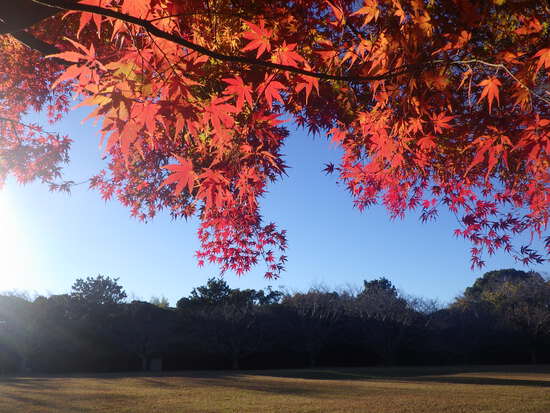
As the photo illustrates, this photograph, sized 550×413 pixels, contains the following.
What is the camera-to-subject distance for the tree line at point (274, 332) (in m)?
30.1

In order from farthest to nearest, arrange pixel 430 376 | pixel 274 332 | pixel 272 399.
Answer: pixel 274 332 < pixel 430 376 < pixel 272 399

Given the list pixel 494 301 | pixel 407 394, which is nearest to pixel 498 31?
pixel 407 394

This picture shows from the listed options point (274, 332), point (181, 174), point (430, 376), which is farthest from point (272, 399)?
point (274, 332)

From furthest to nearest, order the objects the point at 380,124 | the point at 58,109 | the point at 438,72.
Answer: the point at 58,109, the point at 380,124, the point at 438,72

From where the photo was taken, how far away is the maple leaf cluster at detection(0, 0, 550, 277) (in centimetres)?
247

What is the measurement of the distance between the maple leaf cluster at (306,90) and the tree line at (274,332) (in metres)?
27.4

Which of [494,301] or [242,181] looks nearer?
[242,181]

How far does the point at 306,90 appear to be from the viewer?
117 inches

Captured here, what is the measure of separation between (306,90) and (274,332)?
→ 106 ft

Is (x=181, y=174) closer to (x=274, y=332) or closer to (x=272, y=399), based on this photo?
(x=272, y=399)

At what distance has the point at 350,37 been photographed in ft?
13.8

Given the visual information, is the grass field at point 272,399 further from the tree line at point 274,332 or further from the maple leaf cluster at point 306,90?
the tree line at point 274,332

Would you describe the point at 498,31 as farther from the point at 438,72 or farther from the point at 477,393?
the point at 477,393

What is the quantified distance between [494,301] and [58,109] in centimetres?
4009
